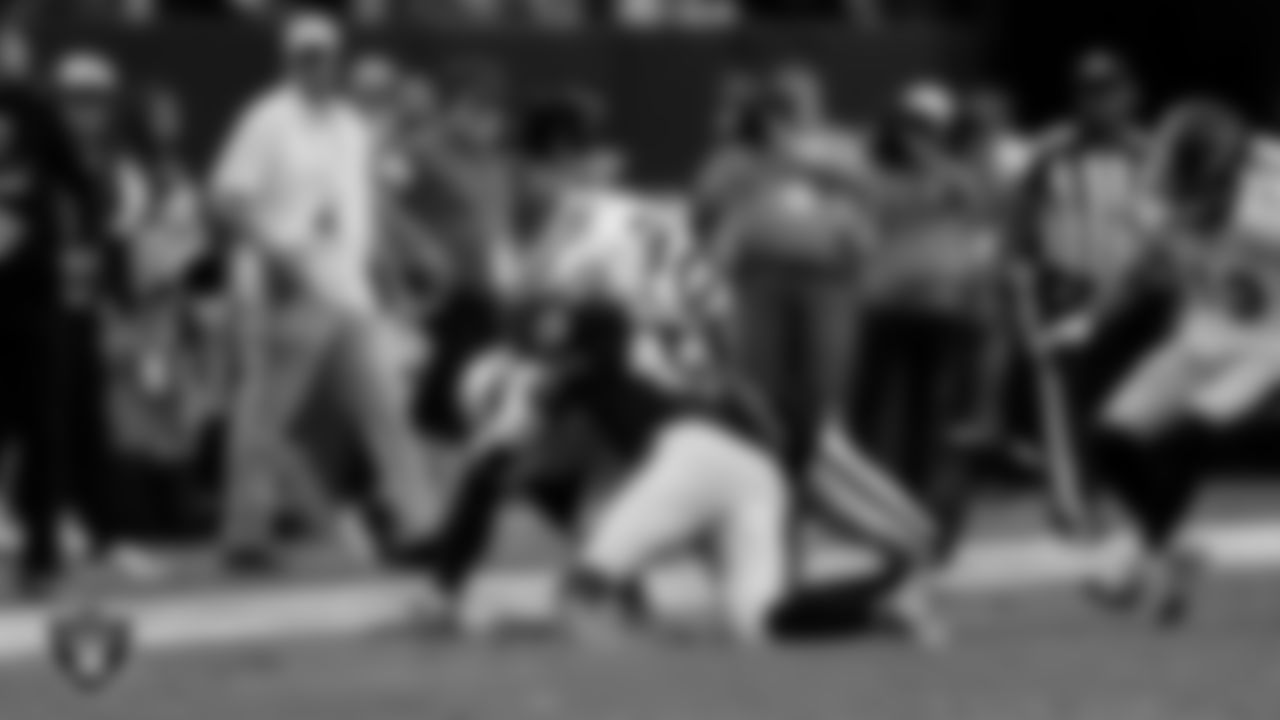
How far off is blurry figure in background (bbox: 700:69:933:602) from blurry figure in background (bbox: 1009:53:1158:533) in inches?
71.4

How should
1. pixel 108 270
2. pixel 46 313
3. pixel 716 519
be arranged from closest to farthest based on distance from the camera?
pixel 716 519 < pixel 46 313 < pixel 108 270

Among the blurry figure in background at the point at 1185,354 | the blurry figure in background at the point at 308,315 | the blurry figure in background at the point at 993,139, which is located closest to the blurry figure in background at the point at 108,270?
the blurry figure in background at the point at 308,315

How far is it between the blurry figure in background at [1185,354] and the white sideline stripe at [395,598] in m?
0.67

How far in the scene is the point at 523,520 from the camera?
21406 millimetres

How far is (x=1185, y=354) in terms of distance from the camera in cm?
1590

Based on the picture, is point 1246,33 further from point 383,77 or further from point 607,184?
point 607,184

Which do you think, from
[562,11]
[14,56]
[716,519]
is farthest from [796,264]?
[562,11]

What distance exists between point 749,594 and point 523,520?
7175mm

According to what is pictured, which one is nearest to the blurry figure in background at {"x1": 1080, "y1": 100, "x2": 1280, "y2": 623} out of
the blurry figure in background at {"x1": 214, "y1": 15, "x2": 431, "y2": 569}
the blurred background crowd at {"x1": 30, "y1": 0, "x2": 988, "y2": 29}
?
the blurry figure in background at {"x1": 214, "y1": 15, "x2": 431, "y2": 569}

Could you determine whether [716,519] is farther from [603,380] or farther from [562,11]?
[562,11]

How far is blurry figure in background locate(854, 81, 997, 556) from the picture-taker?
680 inches

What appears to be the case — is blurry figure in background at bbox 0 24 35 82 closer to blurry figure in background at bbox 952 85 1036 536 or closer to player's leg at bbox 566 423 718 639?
blurry figure in background at bbox 952 85 1036 536

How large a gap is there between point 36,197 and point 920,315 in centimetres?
292

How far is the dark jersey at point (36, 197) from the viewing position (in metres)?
16.8
